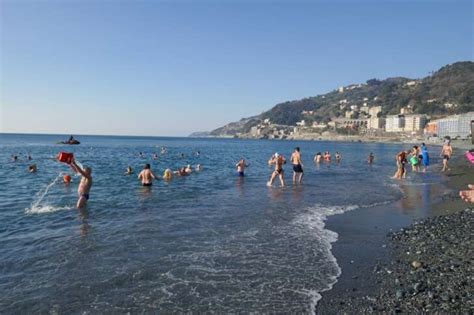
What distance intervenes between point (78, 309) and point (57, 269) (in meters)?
2.05

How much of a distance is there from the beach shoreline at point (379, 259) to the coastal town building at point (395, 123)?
184550 millimetres

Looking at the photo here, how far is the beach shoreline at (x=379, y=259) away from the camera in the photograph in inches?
232

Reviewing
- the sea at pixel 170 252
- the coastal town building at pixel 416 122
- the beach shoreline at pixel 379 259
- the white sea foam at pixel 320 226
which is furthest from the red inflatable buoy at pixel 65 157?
the coastal town building at pixel 416 122

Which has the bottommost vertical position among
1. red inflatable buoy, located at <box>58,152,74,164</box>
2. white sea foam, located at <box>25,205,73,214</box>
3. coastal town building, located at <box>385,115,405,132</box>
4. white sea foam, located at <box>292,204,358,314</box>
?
white sea foam, located at <box>292,204,358,314</box>

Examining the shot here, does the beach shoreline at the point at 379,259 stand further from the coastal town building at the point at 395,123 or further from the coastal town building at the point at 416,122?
the coastal town building at the point at 395,123

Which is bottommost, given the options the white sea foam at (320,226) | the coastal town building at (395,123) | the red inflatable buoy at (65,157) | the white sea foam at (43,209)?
the white sea foam at (320,226)

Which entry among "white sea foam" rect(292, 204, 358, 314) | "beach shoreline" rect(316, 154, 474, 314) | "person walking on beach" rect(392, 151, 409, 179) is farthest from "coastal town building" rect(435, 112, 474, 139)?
"beach shoreline" rect(316, 154, 474, 314)

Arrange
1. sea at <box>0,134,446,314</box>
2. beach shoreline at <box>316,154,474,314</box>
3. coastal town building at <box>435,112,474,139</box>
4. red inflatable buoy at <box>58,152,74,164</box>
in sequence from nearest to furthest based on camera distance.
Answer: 1. beach shoreline at <box>316,154,474,314</box>
2. sea at <box>0,134,446,314</box>
3. red inflatable buoy at <box>58,152,74,164</box>
4. coastal town building at <box>435,112,474,139</box>

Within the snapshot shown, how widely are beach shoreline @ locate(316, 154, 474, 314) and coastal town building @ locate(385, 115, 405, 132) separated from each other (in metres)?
185

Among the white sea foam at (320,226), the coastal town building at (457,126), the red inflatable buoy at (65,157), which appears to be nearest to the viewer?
the white sea foam at (320,226)

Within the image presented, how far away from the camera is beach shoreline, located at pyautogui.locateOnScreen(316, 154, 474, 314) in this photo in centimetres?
590

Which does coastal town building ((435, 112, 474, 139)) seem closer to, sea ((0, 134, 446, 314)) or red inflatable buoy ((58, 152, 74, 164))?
sea ((0, 134, 446, 314))

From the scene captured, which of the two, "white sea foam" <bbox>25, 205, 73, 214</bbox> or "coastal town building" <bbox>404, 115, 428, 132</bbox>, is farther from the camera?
"coastal town building" <bbox>404, 115, 428, 132</bbox>

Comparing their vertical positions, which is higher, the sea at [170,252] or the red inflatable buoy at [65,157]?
the red inflatable buoy at [65,157]
